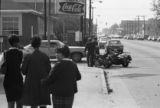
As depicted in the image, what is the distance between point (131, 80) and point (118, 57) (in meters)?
8.02

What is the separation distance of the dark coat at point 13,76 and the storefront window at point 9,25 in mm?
37740

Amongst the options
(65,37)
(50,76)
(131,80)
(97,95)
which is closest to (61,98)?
(50,76)

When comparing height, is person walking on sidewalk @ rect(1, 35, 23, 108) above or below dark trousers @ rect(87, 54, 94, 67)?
above

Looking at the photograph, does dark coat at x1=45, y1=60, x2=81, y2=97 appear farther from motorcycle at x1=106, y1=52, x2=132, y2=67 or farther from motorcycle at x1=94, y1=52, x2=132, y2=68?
motorcycle at x1=106, y1=52, x2=132, y2=67

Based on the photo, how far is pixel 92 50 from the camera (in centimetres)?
2692

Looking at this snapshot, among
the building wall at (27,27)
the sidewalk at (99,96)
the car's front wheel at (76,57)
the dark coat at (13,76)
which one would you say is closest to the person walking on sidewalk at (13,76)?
the dark coat at (13,76)

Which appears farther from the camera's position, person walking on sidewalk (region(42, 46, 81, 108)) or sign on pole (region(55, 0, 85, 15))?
sign on pole (region(55, 0, 85, 15))

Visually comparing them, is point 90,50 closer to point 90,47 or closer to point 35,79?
point 90,47

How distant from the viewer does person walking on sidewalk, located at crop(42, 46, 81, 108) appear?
295 inches

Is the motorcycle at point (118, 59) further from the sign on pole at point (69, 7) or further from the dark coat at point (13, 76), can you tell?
the dark coat at point (13, 76)

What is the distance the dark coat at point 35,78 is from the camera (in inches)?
327

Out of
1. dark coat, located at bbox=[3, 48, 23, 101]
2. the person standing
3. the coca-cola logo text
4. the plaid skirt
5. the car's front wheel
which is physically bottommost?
the car's front wheel

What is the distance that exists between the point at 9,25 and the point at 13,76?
3827 cm

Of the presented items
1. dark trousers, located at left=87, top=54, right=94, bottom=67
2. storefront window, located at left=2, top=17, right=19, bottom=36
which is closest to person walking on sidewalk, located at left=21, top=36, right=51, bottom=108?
Answer: dark trousers, located at left=87, top=54, right=94, bottom=67
